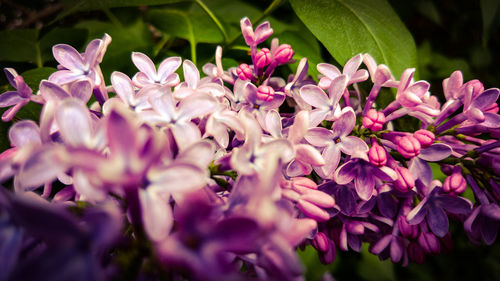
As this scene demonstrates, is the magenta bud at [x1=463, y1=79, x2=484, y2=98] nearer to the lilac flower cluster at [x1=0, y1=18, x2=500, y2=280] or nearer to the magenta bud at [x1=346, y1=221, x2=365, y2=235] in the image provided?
the lilac flower cluster at [x1=0, y1=18, x2=500, y2=280]

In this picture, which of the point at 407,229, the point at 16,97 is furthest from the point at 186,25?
the point at 407,229

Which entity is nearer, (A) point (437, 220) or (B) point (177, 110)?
(B) point (177, 110)

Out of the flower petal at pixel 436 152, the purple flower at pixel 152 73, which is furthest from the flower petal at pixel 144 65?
the flower petal at pixel 436 152

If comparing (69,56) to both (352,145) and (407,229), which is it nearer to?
(352,145)

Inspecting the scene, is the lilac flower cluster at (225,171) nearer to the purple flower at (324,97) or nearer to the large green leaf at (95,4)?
the purple flower at (324,97)

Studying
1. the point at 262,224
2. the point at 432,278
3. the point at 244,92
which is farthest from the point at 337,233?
the point at 432,278

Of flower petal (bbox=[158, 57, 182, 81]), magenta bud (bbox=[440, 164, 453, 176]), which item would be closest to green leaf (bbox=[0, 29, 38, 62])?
flower petal (bbox=[158, 57, 182, 81])

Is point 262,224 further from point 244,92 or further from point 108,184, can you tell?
point 244,92
